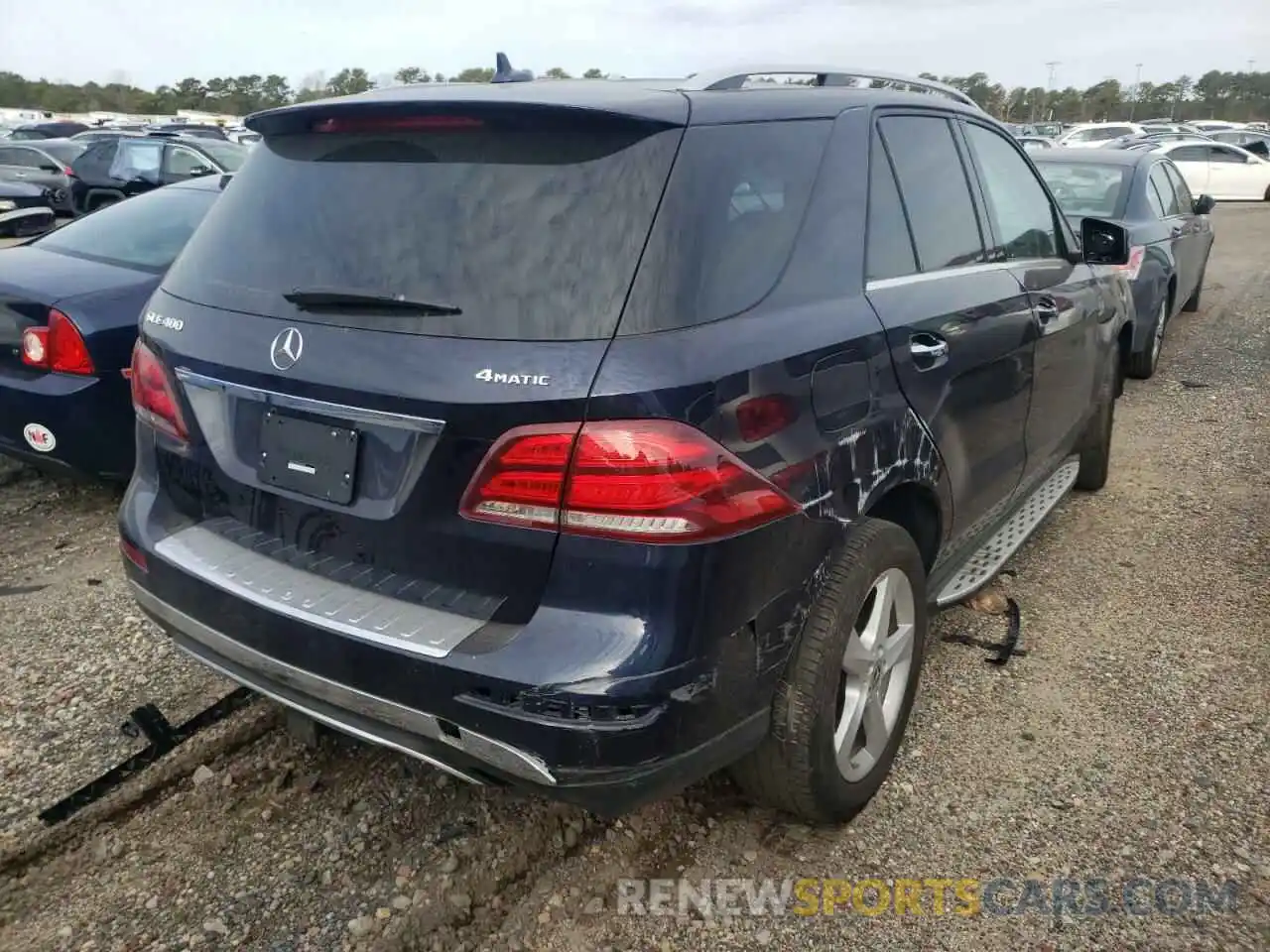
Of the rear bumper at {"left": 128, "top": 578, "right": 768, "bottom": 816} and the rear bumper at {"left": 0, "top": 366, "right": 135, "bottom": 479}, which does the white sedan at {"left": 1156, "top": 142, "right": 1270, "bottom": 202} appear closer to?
the rear bumper at {"left": 0, "top": 366, "right": 135, "bottom": 479}

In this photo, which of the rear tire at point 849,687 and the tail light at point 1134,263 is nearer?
the rear tire at point 849,687

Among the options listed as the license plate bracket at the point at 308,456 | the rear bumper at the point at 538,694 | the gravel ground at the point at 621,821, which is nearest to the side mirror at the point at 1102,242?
the gravel ground at the point at 621,821

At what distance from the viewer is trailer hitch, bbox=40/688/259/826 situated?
2.67 metres

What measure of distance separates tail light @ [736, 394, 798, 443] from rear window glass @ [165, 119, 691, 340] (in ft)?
1.04

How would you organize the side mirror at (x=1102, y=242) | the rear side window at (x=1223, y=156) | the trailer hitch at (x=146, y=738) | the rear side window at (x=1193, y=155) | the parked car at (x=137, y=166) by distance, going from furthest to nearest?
1. the rear side window at (x=1193, y=155)
2. the rear side window at (x=1223, y=156)
3. the parked car at (x=137, y=166)
4. the side mirror at (x=1102, y=242)
5. the trailer hitch at (x=146, y=738)

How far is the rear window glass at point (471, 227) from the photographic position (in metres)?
1.97

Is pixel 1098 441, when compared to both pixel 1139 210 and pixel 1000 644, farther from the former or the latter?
pixel 1139 210

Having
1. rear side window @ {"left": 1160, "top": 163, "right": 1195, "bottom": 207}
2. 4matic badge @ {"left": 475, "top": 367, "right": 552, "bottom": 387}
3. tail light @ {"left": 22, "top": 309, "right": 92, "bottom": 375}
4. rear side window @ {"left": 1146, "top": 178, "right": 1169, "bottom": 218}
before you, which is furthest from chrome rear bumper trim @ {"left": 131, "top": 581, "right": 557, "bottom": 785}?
rear side window @ {"left": 1160, "top": 163, "right": 1195, "bottom": 207}

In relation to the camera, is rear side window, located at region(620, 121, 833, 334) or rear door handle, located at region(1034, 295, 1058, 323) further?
rear door handle, located at region(1034, 295, 1058, 323)

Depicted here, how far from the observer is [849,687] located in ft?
8.31

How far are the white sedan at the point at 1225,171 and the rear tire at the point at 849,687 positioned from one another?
23327mm

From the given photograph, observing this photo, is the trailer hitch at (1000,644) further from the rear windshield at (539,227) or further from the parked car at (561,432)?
the rear windshield at (539,227)

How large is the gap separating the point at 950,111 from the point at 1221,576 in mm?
2259

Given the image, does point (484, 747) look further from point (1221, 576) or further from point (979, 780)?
point (1221, 576)
